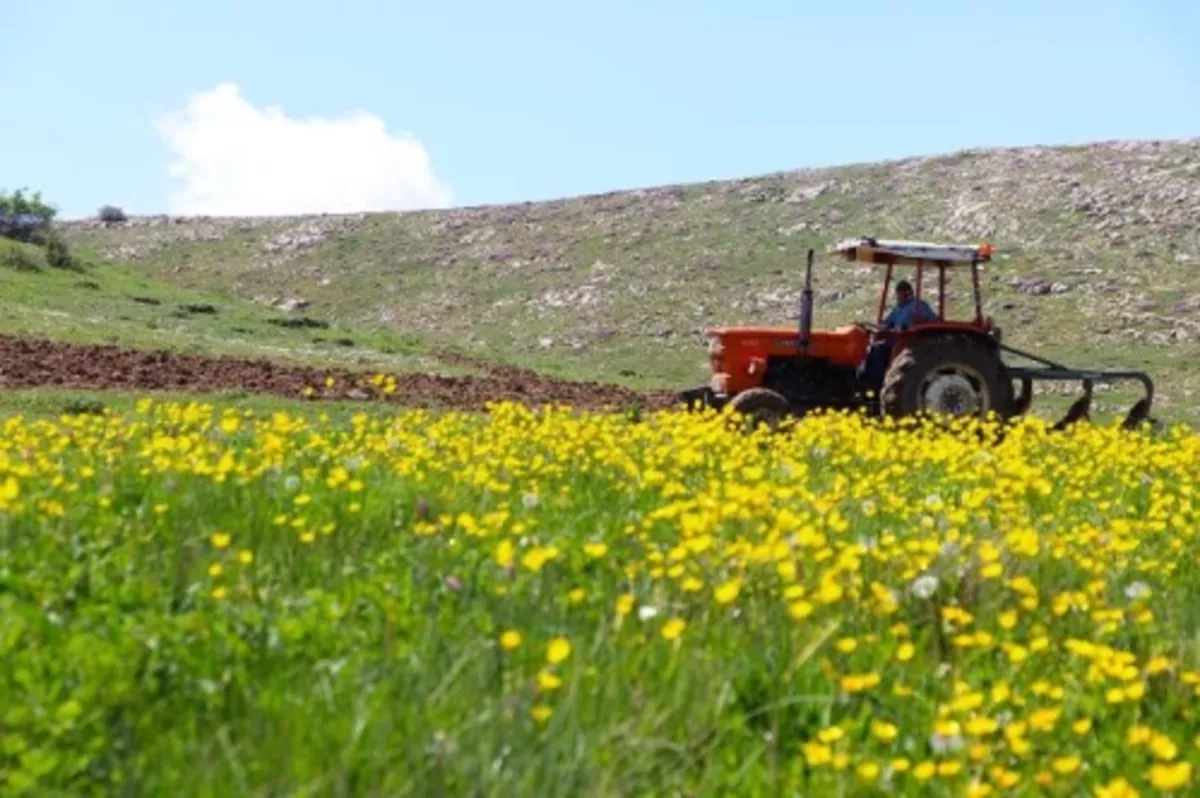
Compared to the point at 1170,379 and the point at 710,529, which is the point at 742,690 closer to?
the point at 710,529

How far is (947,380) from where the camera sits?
18.1 metres

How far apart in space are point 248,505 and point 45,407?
12087 millimetres

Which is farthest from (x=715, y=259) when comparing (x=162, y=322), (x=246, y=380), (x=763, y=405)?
(x=763, y=405)

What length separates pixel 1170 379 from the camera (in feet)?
118

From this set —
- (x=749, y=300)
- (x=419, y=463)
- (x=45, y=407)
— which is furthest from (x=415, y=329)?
(x=419, y=463)

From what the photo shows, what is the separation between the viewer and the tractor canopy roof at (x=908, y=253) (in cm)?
1810

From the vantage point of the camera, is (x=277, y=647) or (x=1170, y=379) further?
(x=1170, y=379)

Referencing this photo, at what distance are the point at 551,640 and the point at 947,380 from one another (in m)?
13.7

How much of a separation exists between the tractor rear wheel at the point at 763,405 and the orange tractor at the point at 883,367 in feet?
0.04

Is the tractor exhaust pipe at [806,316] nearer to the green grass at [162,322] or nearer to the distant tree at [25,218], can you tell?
the green grass at [162,322]

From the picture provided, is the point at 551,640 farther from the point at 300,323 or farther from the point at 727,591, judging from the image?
the point at 300,323

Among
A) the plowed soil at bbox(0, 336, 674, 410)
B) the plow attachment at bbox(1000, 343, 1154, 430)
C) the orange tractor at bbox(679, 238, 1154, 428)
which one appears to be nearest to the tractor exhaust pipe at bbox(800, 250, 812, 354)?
the orange tractor at bbox(679, 238, 1154, 428)

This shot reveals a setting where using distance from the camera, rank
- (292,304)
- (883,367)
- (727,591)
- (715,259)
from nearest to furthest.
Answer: (727,591) < (883,367) < (715,259) < (292,304)

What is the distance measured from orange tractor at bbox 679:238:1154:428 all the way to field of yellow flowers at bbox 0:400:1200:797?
9.14m
